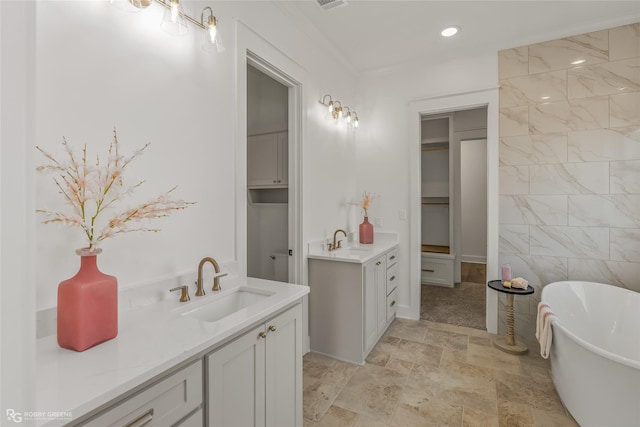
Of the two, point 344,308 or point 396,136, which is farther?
point 396,136

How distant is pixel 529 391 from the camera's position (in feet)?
7.09

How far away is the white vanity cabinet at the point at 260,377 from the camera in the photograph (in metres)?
1.11

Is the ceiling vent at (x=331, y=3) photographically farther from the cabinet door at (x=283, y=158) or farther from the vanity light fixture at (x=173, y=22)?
the vanity light fixture at (x=173, y=22)

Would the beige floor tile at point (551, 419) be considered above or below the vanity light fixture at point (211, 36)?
below

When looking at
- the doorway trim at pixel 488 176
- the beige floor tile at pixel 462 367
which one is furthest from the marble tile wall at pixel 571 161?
the beige floor tile at pixel 462 367

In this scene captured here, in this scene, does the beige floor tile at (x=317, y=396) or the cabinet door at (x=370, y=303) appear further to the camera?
the cabinet door at (x=370, y=303)

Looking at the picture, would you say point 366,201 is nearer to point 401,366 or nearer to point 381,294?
point 381,294

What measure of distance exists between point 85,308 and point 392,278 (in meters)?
2.87

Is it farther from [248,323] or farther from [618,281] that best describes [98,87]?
[618,281]

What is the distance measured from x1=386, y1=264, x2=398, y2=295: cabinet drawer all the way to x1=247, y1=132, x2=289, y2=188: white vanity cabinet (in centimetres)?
145

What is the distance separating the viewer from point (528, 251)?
A: 302 centimetres

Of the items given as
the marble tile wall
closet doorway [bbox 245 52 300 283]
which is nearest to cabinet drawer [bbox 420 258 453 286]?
the marble tile wall

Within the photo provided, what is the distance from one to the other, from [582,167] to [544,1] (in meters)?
1.47

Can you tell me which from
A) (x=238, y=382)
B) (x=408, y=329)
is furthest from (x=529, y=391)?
(x=238, y=382)
